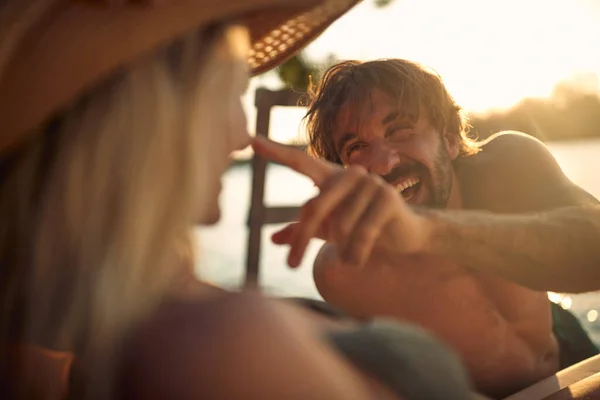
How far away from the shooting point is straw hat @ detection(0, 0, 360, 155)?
0.75m

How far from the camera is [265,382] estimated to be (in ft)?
2.33

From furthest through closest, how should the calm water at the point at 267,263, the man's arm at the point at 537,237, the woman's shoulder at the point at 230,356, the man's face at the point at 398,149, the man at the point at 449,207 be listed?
the man's face at the point at 398,149, the man at the point at 449,207, the man's arm at the point at 537,237, the calm water at the point at 267,263, the woman's shoulder at the point at 230,356

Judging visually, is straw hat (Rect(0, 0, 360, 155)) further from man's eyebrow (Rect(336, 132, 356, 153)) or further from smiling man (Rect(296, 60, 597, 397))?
man's eyebrow (Rect(336, 132, 356, 153))

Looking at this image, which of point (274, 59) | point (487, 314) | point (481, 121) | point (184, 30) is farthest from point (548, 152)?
Answer: point (184, 30)

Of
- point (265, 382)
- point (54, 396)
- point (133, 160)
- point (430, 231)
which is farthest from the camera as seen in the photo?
point (430, 231)

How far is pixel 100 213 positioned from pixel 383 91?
177 cm

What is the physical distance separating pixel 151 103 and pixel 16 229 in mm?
259

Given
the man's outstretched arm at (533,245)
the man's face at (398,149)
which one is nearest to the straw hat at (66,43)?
the man's outstretched arm at (533,245)

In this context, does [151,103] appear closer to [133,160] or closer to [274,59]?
[133,160]

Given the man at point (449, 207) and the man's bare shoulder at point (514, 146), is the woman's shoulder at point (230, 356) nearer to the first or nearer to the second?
the man at point (449, 207)

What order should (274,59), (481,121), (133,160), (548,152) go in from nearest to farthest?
(133,160) → (274,59) → (548,152) → (481,121)

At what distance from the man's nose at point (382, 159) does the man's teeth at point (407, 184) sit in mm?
90

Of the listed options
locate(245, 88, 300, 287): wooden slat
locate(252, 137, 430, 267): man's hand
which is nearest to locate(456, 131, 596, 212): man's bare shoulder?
locate(252, 137, 430, 267): man's hand

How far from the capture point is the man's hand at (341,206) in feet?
4.01
